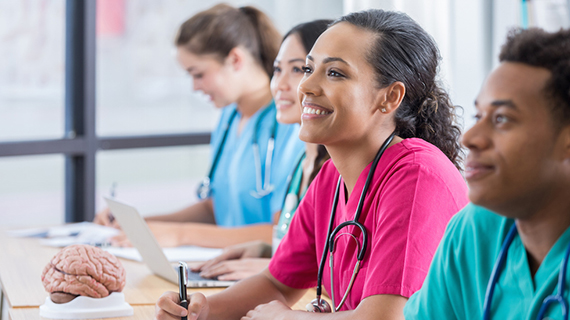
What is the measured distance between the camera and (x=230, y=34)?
7.59 ft

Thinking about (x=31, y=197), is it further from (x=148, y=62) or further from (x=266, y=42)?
(x=266, y=42)

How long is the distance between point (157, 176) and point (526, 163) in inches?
134

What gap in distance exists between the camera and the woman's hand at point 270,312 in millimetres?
1186

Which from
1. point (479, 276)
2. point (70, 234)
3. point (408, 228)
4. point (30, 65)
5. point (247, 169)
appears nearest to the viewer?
point (479, 276)

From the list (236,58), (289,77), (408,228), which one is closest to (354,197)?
(408,228)

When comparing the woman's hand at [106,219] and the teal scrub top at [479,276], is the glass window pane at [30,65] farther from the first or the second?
the teal scrub top at [479,276]

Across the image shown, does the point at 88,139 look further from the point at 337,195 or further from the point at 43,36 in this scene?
the point at 337,195

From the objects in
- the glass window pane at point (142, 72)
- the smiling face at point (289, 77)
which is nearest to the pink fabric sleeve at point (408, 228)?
the smiling face at point (289, 77)

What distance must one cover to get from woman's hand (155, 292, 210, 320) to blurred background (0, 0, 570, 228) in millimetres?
1577

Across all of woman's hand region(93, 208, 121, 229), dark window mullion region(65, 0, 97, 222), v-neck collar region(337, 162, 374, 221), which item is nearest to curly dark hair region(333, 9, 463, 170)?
v-neck collar region(337, 162, 374, 221)

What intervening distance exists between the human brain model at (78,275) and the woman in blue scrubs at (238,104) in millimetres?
830

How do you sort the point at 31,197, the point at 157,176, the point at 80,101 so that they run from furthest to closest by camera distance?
the point at 31,197
the point at 157,176
the point at 80,101

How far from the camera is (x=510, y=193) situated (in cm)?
78

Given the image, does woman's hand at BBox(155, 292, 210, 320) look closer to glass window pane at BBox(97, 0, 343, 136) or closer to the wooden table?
the wooden table
